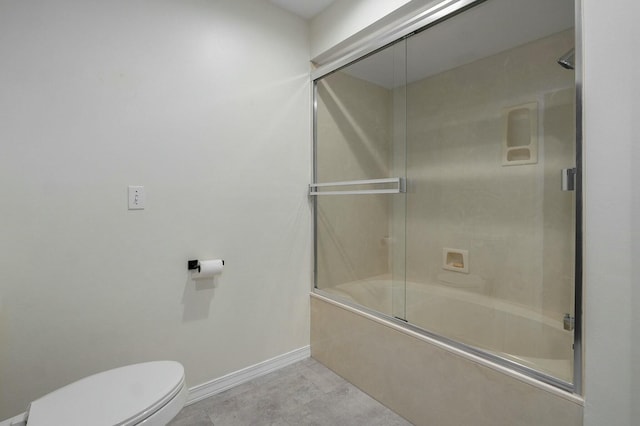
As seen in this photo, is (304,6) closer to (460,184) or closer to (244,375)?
(460,184)

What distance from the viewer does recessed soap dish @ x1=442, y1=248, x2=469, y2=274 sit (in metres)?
2.02

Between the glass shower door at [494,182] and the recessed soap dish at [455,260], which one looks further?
the recessed soap dish at [455,260]

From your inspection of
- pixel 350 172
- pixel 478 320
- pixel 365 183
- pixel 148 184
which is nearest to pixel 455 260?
pixel 478 320

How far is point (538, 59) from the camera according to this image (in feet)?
5.27

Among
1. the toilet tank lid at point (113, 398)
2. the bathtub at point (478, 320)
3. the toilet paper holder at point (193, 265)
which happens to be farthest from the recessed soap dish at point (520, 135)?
the toilet tank lid at point (113, 398)

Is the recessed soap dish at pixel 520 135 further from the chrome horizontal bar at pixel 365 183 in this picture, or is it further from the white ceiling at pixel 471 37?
the chrome horizontal bar at pixel 365 183

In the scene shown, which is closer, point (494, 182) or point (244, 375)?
point (494, 182)

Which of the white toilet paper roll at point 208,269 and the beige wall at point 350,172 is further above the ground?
the beige wall at point 350,172

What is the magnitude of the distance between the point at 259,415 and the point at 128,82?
1874mm

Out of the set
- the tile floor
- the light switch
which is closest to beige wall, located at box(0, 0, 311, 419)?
the light switch

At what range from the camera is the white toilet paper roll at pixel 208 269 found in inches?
68.8

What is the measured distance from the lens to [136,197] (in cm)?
160

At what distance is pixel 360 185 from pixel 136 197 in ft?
4.31

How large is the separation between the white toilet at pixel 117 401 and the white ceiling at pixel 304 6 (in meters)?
2.20
